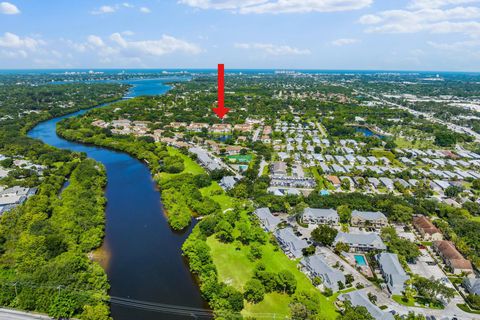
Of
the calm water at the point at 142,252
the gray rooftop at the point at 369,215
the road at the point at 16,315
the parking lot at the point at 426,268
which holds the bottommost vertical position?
the calm water at the point at 142,252

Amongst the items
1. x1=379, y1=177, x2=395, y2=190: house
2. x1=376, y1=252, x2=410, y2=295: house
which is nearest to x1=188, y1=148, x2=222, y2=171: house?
x1=379, y1=177, x2=395, y2=190: house

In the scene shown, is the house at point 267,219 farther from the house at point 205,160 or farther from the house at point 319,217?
the house at point 205,160

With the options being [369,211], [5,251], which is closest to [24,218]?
[5,251]

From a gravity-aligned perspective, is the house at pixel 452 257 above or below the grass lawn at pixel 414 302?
above

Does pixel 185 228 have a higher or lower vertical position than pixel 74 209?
lower

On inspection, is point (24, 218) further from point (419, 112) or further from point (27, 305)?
point (419, 112)

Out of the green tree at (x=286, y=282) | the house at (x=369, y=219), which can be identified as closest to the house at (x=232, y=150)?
the house at (x=369, y=219)
